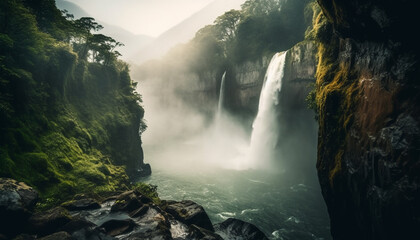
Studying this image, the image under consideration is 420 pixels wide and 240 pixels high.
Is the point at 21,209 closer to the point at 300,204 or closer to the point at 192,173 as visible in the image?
the point at 300,204

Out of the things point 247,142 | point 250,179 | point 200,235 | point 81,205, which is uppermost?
point 247,142

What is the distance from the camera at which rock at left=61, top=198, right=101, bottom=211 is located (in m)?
11.1

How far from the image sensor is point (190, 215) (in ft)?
40.1

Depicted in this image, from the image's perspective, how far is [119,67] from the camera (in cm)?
3388

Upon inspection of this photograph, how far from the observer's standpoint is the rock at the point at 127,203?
11.5 metres

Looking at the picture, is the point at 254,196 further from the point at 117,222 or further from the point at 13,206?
the point at 13,206

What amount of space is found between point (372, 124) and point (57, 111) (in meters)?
23.1

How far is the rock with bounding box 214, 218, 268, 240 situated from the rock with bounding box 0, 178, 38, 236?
31.6 ft

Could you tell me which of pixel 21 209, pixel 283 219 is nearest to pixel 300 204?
pixel 283 219

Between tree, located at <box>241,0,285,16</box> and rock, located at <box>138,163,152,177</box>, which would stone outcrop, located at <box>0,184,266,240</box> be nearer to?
rock, located at <box>138,163,152,177</box>

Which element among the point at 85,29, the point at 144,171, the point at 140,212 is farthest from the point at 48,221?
the point at 85,29

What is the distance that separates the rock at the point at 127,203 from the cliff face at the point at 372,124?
11.1m

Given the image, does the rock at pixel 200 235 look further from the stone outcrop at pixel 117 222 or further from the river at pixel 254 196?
the river at pixel 254 196

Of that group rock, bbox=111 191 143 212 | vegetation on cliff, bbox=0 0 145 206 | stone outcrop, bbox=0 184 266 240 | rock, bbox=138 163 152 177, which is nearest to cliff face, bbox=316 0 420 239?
stone outcrop, bbox=0 184 266 240
